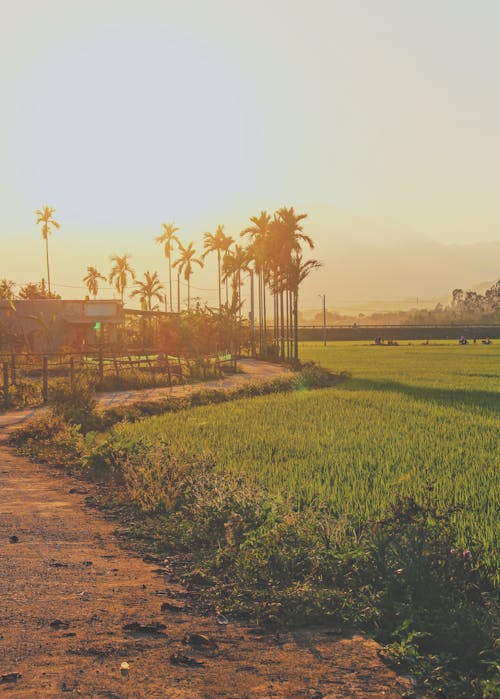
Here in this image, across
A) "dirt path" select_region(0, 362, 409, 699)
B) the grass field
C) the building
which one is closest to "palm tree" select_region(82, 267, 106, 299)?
the building

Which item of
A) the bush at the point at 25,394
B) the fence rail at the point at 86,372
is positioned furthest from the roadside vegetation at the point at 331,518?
the fence rail at the point at 86,372

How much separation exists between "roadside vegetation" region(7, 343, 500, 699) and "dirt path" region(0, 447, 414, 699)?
0.33 meters

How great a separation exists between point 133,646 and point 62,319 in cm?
5034

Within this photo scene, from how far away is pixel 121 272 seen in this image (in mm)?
100500

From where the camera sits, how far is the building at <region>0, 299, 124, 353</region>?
168 ft

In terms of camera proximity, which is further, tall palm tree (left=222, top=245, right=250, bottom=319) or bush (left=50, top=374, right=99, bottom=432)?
tall palm tree (left=222, top=245, right=250, bottom=319)

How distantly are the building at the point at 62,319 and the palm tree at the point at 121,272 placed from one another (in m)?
42.8

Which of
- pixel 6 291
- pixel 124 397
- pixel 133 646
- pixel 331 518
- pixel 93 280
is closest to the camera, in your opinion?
pixel 133 646

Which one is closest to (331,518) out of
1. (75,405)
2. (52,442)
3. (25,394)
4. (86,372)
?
(52,442)

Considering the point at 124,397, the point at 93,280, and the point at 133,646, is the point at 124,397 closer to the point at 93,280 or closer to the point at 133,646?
the point at 133,646

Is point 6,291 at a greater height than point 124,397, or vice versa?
point 6,291

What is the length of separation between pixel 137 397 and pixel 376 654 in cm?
1869

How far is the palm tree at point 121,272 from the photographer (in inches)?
3863

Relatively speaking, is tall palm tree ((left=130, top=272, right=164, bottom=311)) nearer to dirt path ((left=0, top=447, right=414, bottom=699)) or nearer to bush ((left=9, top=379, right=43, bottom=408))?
bush ((left=9, top=379, right=43, bottom=408))
